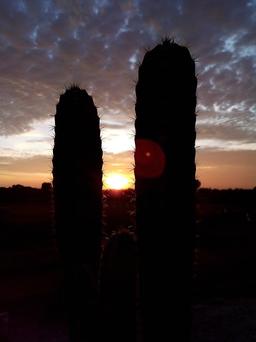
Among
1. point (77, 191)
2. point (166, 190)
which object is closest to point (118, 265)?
point (166, 190)

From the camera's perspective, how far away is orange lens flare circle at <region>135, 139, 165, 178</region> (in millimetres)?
5242

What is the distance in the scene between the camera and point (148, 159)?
5.09 metres

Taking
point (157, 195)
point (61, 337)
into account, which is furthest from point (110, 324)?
point (61, 337)

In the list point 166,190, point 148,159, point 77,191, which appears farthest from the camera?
point 77,191

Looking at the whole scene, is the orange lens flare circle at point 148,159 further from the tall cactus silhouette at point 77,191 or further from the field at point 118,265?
the tall cactus silhouette at point 77,191

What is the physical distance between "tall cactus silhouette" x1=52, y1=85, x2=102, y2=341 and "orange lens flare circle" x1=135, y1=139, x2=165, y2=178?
2031 millimetres

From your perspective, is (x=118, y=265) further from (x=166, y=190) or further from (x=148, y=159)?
(x=148, y=159)

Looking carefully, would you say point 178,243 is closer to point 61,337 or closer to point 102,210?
point 102,210

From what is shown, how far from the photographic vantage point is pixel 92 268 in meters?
7.54

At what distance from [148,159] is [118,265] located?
52.2 inches

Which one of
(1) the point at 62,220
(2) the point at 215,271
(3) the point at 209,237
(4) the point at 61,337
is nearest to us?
(1) the point at 62,220

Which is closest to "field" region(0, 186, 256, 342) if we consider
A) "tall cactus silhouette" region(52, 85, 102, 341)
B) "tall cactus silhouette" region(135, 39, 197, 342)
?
"tall cactus silhouette" region(135, 39, 197, 342)

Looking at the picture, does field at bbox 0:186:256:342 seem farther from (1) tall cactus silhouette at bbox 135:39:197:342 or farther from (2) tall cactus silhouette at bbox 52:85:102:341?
(2) tall cactus silhouette at bbox 52:85:102:341

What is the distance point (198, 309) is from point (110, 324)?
8659 mm
